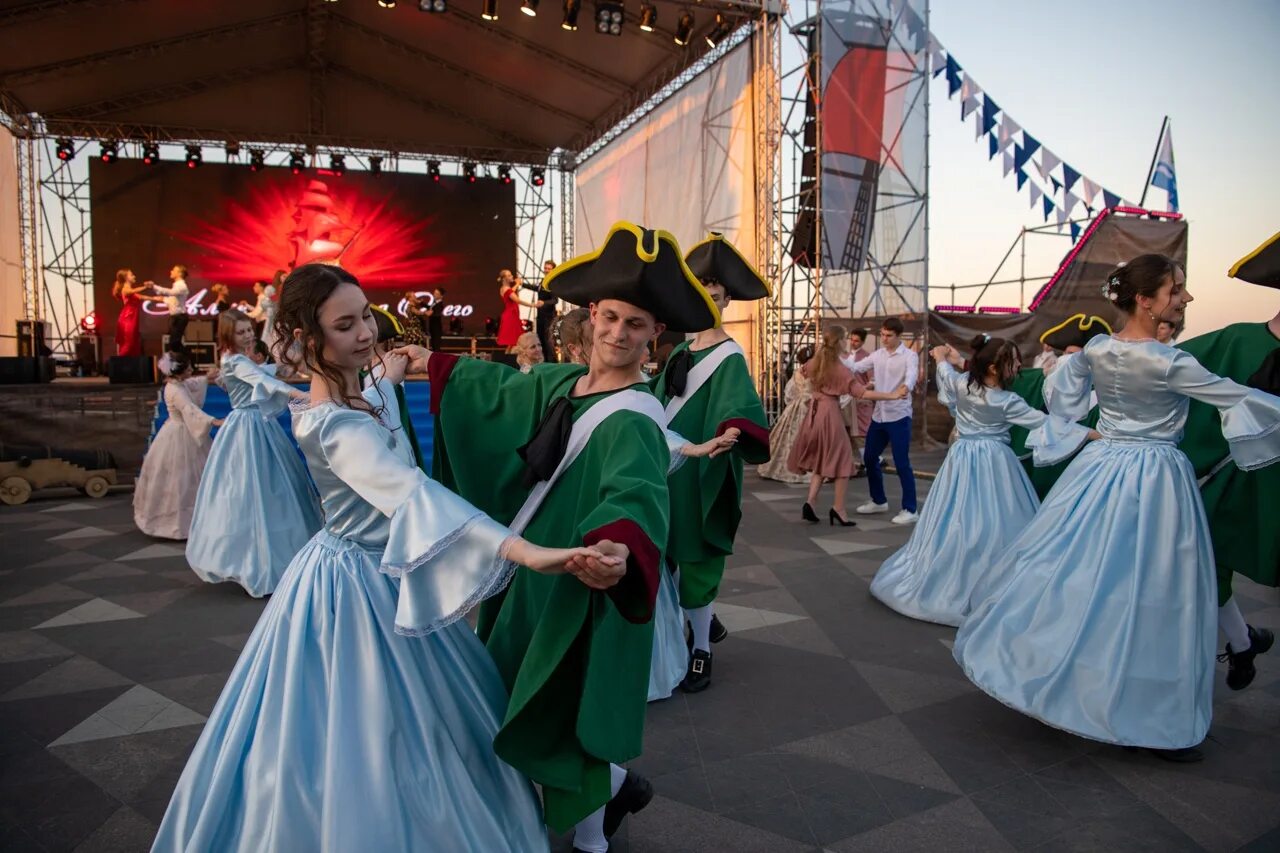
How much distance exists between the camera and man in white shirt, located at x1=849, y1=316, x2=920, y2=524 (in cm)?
Result: 746

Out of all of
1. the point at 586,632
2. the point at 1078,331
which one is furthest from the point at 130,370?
the point at 586,632

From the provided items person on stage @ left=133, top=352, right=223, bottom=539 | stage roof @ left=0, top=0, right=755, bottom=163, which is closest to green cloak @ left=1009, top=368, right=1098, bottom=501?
person on stage @ left=133, top=352, right=223, bottom=539

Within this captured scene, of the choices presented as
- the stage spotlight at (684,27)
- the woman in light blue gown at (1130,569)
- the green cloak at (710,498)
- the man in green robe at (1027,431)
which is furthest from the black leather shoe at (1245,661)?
the stage spotlight at (684,27)

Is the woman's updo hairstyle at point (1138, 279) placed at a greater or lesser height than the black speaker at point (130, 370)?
greater

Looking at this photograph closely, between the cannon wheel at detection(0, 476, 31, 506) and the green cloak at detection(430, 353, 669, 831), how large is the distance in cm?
863

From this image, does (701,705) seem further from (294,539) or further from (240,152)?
(240,152)

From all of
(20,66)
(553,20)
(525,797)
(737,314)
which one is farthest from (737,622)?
(20,66)

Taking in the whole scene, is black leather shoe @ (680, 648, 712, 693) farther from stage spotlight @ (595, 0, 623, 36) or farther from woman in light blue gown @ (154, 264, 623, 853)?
stage spotlight @ (595, 0, 623, 36)

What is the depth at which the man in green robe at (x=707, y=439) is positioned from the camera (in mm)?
3607

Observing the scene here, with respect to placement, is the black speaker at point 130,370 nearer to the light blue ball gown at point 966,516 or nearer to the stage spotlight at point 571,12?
the stage spotlight at point 571,12

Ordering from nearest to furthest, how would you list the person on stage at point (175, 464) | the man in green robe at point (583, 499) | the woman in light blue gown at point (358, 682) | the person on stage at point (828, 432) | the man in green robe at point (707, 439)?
the woman in light blue gown at point (358, 682) → the man in green robe at point (583, 499) → the man in green robe at point (707, 439) → the person on stage at point (175, 464) → the person on stage at point (828, 432)

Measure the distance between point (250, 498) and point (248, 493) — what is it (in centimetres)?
3

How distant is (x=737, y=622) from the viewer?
475 centimetres

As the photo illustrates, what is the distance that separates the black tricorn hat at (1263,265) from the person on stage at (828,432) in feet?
13.1
